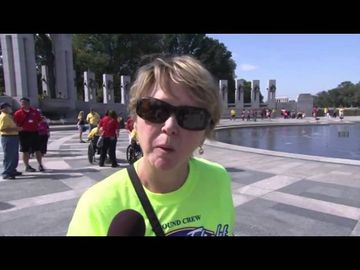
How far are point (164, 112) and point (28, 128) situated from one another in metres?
8.96

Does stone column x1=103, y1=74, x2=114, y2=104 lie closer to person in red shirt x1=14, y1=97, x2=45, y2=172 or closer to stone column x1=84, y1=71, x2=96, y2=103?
stone column x1=84, y1=71, x2=96, y2=103

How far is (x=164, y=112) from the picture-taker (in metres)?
1.52

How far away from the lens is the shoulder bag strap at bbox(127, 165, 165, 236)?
55.5 inches

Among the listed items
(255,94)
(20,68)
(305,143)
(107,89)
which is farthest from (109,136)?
(255,94)

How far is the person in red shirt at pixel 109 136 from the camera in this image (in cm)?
1045

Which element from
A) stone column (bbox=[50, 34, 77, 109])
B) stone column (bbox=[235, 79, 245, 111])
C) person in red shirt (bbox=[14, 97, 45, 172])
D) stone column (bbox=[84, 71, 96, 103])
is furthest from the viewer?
stone column (bbox=[235, 79, 245, 111])

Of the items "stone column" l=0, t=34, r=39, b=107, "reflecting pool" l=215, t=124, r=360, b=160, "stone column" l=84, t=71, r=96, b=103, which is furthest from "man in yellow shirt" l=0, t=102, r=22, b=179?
"stone column" l=84, t=71, r=96, b=103

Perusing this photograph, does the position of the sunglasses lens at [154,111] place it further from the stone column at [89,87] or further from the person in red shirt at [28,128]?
the stone column at [89,87]

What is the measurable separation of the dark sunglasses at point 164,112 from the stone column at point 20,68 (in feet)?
117

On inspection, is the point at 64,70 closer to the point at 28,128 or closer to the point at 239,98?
the point at 239,98

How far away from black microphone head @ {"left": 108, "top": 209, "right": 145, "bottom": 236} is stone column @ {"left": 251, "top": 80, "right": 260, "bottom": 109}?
193 feet

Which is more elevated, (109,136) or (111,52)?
(111,52)
